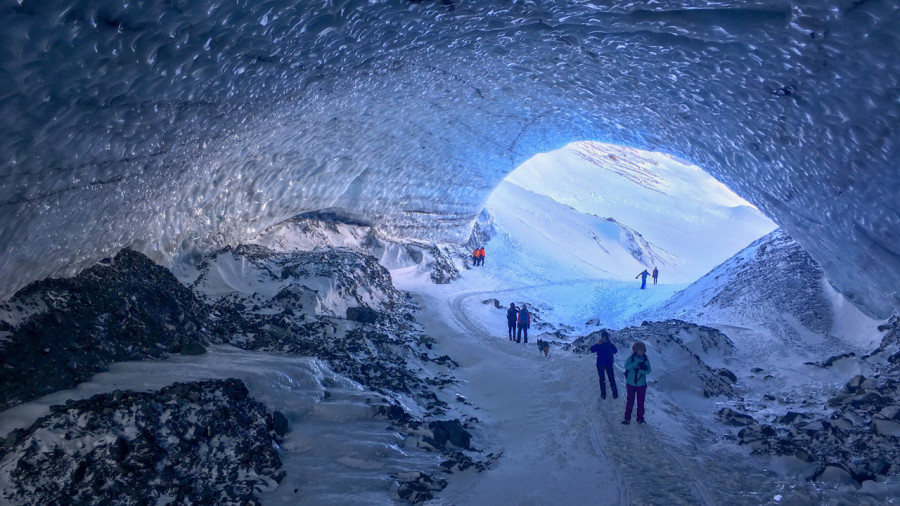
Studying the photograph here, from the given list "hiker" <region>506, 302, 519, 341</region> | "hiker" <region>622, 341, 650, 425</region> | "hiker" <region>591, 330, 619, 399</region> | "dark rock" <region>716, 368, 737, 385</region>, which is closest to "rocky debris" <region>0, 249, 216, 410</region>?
"hiker" <region>591, 330, 619, 399</region>

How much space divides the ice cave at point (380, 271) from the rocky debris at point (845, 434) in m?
0.05

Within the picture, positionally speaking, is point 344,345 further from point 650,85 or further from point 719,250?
point 719,250

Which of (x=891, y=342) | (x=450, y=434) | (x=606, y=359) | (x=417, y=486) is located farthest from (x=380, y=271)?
(x=891, y=342)

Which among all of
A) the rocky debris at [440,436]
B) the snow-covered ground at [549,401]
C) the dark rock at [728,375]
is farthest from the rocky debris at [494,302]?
the rocky debris at [440,436]

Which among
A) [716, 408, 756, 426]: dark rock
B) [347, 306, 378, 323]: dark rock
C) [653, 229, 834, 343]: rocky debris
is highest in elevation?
[716, 408, 756, 426]: dark rock

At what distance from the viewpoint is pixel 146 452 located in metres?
4.63

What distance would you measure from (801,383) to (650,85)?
18.9ft

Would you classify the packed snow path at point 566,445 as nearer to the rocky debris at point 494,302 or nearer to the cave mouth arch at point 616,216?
the rocky debris at point 494,302

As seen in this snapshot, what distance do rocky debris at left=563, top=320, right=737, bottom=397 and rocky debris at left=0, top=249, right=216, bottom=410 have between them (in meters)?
7.02

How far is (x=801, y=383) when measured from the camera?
9.26 meters

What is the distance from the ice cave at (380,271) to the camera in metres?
4.92

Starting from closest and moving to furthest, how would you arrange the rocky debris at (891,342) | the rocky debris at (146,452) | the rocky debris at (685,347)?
the rocky debris at (146,452) < the rocky debris at (891,342) < the rocky debris at (685,347)

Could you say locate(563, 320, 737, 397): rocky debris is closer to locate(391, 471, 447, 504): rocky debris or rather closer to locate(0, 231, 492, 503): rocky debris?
locate(0, 231, 492, 503): rocky debris

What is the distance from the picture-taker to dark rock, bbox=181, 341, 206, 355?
275 inches
